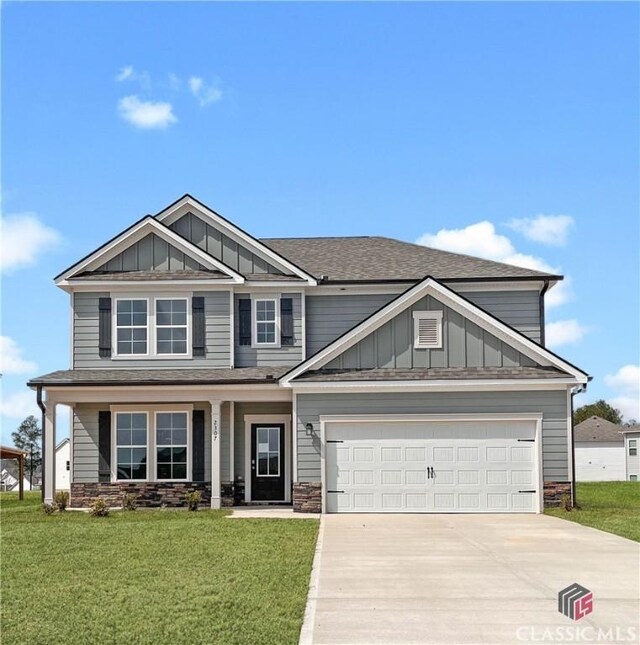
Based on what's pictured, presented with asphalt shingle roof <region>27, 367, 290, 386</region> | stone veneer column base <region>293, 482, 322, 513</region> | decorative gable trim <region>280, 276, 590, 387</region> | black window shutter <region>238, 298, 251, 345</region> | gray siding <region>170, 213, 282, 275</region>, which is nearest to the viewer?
stone veneer column base <region>293, 482, 322, 513</region>

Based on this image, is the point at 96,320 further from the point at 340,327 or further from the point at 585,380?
the point at 585,380

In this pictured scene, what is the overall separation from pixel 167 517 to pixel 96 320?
612 centimetres

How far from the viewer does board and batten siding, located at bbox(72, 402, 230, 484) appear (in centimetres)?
2203

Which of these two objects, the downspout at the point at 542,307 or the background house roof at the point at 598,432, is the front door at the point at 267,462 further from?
the background house roof at the point at 598,432

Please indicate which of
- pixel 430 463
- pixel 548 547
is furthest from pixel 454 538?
pixel 430 463

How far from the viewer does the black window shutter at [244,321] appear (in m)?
22.7

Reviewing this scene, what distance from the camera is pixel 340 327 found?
75.9 feet

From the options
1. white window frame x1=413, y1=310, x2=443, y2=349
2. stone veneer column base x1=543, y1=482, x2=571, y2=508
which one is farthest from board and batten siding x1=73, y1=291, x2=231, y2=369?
stone veneer column base x1=543, y1=482, x2=571, y2=508

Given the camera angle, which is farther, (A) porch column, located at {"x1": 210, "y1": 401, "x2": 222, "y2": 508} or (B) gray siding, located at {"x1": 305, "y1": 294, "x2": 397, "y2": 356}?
(B) gray siding, located at {"x1": 305, "y1": 294, "x2": 397, "y2": 356}

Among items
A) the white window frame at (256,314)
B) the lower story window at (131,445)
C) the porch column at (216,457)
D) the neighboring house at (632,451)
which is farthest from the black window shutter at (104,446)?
the neighboring house at (632,451)

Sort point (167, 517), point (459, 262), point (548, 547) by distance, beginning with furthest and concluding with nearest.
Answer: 1. point (459, 262)
2. point (167, 517)
3. point (548, 547)

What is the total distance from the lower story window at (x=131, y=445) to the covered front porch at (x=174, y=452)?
2cm

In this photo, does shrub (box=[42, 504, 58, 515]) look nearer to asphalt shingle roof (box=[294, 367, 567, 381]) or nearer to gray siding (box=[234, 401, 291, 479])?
gray siding (box=[234, 401, 291, 479])

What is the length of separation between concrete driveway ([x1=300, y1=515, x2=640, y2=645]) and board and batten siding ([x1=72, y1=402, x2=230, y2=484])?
6.00m
